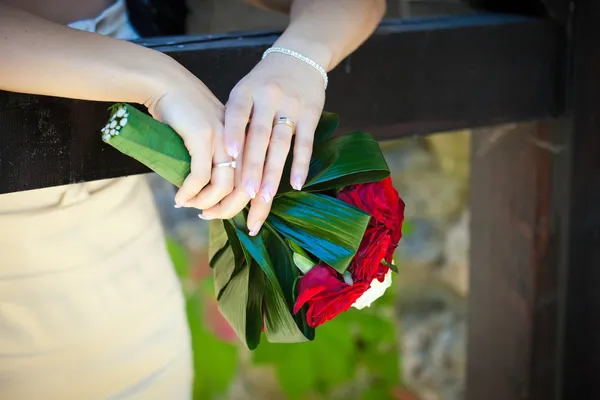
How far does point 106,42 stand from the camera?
0.59m

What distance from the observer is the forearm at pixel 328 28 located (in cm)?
66

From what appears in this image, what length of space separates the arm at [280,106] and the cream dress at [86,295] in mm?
239

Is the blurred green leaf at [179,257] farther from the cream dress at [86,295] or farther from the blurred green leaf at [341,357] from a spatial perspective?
the cream dress at [86,295]

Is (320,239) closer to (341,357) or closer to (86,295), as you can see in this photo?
(86,295)

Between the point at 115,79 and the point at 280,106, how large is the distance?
130 mm

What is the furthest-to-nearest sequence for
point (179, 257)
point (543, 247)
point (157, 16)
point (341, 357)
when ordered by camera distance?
point (179, 257) → point (341, 357) → point (543, 247) → point (157, 16)

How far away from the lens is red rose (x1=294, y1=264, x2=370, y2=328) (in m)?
0.58

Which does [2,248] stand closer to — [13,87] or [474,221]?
[13,87]

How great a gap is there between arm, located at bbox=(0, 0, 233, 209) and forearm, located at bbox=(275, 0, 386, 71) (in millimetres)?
112

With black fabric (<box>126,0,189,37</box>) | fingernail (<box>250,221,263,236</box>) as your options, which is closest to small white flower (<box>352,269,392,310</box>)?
fingernail (<box>250,221,263,236</box>)

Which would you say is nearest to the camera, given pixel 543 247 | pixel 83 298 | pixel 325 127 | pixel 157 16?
pixel 325 127

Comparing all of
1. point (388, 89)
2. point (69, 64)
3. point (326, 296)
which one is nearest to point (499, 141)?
point (388, 89)

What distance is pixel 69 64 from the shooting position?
1.86 feet

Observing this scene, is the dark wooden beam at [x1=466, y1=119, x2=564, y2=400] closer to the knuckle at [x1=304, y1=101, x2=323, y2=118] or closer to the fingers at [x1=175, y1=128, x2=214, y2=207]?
the knuckle at [x1=304, y1=101, x2=323, y2=118]
